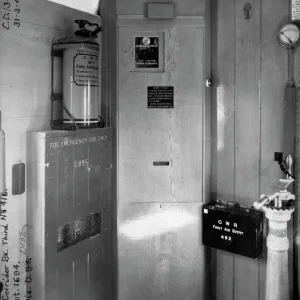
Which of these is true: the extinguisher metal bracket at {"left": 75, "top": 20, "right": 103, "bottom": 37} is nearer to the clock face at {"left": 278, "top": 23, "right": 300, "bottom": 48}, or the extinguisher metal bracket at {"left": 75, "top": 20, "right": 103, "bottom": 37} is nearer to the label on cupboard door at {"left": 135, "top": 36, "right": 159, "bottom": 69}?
the label on cupboard door at {"left": 135, "top": 36, "right": 159, "bottom": 69}

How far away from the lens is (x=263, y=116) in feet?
10.1

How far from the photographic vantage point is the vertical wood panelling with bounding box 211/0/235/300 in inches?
126

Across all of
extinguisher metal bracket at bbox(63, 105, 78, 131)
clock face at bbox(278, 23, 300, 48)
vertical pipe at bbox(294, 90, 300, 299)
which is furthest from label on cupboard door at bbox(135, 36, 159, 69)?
vertical pipe at bbox(294, 90, 300, 299)

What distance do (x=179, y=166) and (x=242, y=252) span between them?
31.9 inches

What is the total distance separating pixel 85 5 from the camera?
3.22 metres

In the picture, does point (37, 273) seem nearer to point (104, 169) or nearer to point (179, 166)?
point (104, 169)

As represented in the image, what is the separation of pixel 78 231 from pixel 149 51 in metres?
1.47

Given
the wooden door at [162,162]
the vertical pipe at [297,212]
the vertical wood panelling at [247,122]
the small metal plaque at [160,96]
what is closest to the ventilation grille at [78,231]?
the wooden door at [162,162]

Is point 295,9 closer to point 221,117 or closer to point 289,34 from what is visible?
point 289,34

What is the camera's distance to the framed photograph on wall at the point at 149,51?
316 cm

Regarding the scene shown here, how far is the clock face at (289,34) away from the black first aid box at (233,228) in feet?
4.08

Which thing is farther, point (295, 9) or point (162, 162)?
point (162, 162)

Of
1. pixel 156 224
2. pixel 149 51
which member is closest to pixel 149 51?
pixel 149 51

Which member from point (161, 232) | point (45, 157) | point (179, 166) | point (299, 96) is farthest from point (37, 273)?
point (299, 96)
